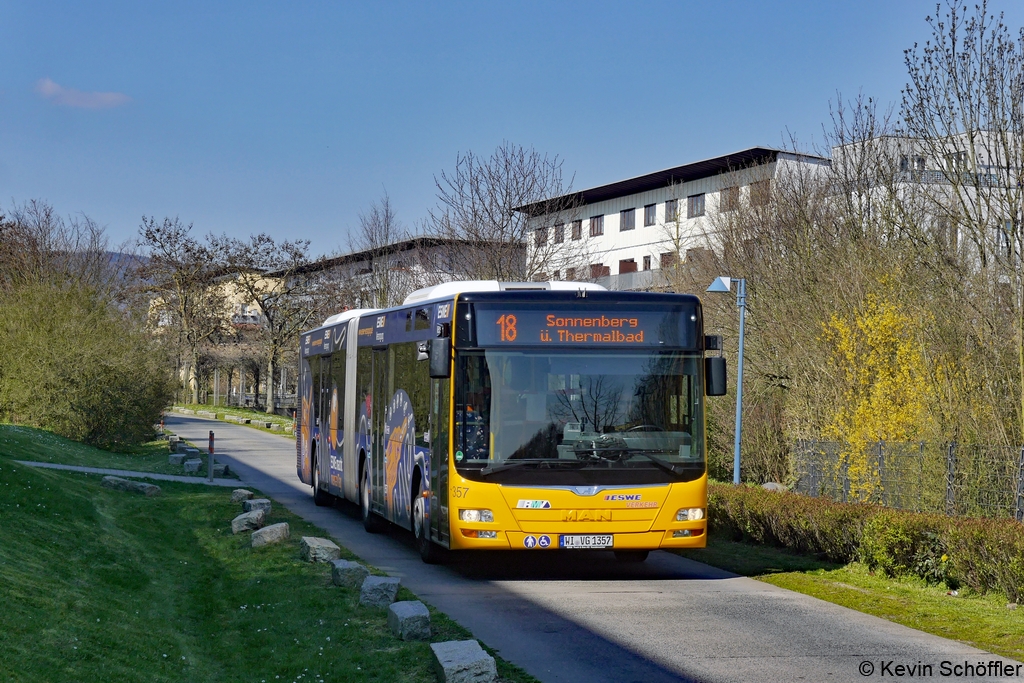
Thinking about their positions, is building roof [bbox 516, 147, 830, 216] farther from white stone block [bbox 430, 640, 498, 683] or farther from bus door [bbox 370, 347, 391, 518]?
white stone block [bbox 430, 640, 498, 683]

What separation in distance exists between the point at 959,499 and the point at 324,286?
58.8 metres

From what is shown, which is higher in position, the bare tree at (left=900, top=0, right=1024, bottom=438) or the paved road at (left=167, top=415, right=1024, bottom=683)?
the bare tree at (left=900, top=0, right=1024, bottom=438)

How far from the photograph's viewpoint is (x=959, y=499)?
1531cm

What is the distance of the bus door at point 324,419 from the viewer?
20688 millimetres

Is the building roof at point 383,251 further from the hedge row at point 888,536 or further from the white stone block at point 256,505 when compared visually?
the hedge row at point 888,536

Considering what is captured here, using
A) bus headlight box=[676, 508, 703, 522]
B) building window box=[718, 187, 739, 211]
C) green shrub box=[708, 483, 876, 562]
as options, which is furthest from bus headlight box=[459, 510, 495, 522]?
building window box=[718, 187, 739, 211]

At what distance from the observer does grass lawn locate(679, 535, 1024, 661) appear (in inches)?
375

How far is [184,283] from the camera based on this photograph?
71.5m

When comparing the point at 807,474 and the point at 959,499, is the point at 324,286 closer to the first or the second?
the point at 807,474

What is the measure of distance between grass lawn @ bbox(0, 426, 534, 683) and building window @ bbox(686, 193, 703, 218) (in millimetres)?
43418

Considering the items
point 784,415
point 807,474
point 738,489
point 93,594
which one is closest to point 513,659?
point 93,594

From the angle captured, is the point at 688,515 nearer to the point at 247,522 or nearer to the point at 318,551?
the point at 318,551

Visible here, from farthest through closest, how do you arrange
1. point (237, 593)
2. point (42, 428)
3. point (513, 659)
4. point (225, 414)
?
point (225, 414)
point (42, 428)
point (237, 593)
point (513, 659)

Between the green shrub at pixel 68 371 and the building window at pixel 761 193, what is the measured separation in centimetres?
1941
